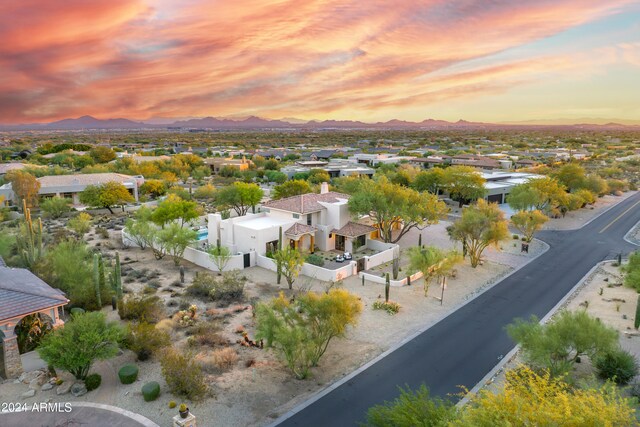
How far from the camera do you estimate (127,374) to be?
738 inches

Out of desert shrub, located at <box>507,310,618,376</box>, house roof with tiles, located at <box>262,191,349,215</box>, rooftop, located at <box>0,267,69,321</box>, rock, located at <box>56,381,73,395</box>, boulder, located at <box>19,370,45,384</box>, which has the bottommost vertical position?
rock, located at <box>56,381,73,395</box>

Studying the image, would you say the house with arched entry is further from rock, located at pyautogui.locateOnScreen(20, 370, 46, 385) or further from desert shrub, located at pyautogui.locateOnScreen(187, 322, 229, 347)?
desert shrub, located at pyautogui.locateOnScreen(187, 322, 229, 347)

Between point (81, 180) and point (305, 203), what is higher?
point (305, 203)

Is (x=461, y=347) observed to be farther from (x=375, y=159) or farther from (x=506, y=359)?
(x=375, y=159)

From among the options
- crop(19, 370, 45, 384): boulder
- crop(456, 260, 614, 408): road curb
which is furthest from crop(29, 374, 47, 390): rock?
crop(456, 260, 614, 408): road curb

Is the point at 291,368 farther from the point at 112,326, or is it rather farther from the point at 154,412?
the point at 112,326

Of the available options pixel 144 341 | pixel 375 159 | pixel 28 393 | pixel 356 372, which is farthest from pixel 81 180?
pixel 375 159

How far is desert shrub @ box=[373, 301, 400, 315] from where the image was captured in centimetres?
2677

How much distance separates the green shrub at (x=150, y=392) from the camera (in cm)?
1743

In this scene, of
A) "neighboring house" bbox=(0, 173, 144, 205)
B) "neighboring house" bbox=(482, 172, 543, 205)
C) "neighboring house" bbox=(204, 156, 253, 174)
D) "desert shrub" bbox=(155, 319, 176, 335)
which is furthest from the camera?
"neighboring house" bbox=(204, 156, 253, 174)

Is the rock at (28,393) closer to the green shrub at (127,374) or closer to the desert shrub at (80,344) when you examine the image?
the desert shrub at (80,344)

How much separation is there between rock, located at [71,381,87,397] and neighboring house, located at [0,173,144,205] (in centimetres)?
4760

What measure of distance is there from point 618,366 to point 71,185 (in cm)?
6494

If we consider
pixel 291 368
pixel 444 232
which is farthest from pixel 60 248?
pixel 444 232
